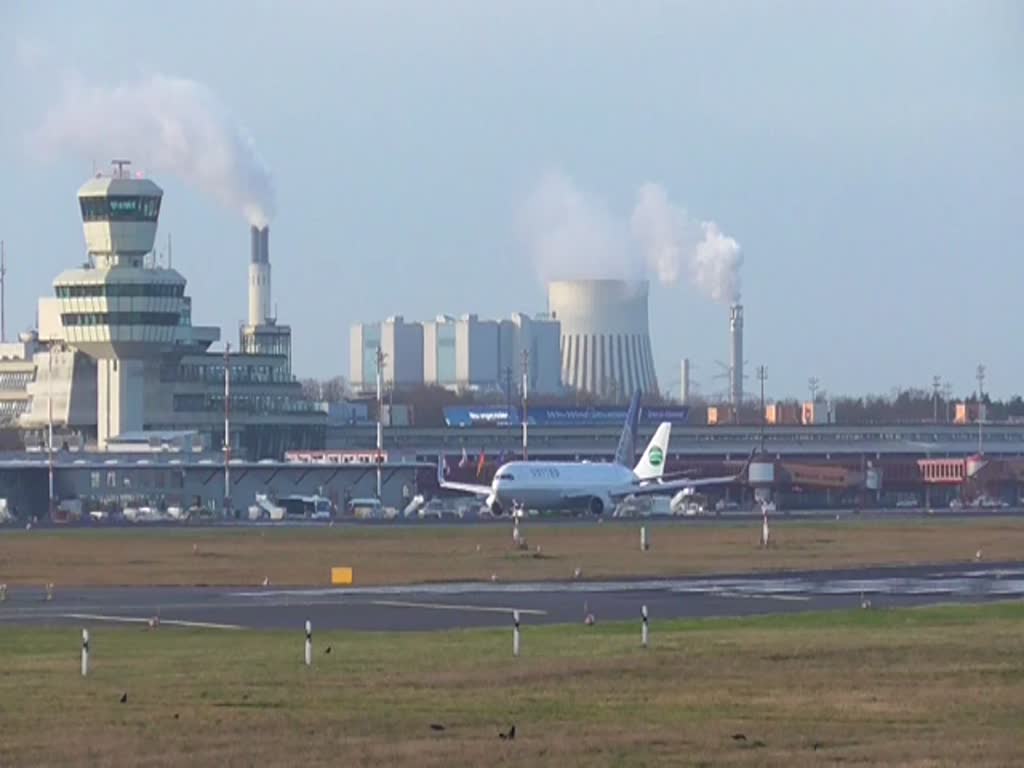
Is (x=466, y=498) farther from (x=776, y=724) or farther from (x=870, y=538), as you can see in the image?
(x=776, y=724)

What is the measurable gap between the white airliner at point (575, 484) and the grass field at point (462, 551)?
1492 centimetres

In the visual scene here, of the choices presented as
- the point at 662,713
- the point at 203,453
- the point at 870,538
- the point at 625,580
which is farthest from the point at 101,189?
the point at 662,713

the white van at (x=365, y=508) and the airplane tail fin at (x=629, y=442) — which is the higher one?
the airplane tail fin at (x=629, y=442)

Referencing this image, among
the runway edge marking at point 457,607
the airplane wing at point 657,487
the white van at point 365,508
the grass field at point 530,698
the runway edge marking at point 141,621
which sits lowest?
→ the white van at point 365,508

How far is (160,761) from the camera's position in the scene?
27656 mm

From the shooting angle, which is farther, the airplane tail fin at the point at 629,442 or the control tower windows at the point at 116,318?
the control tower windows at the point at 116,318

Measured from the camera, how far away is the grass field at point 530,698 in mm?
28562

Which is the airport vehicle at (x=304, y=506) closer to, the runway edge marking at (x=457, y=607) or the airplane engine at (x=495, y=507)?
the airplane engine at (x=495, y=507)

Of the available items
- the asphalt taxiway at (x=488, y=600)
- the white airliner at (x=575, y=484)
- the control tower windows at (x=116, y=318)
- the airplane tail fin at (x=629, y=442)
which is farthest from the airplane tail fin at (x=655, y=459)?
the asphalt taxiway at (x=488, y=600)

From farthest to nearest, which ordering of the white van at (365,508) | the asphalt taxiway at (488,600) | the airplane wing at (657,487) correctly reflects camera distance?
the white van at (365,508)
the airplane wing at (657,487)
the asphalt taxiway at (488,600)

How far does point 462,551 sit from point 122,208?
106 m

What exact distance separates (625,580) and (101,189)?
424 feet

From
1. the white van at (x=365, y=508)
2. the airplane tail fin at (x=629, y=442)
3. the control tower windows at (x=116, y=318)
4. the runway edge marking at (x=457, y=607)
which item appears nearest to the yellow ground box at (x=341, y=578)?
the runway edge marking at (x=457, y=607)

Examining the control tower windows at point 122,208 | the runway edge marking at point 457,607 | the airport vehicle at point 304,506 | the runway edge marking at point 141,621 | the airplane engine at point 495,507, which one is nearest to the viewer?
the runway edge marking at point 141,621
